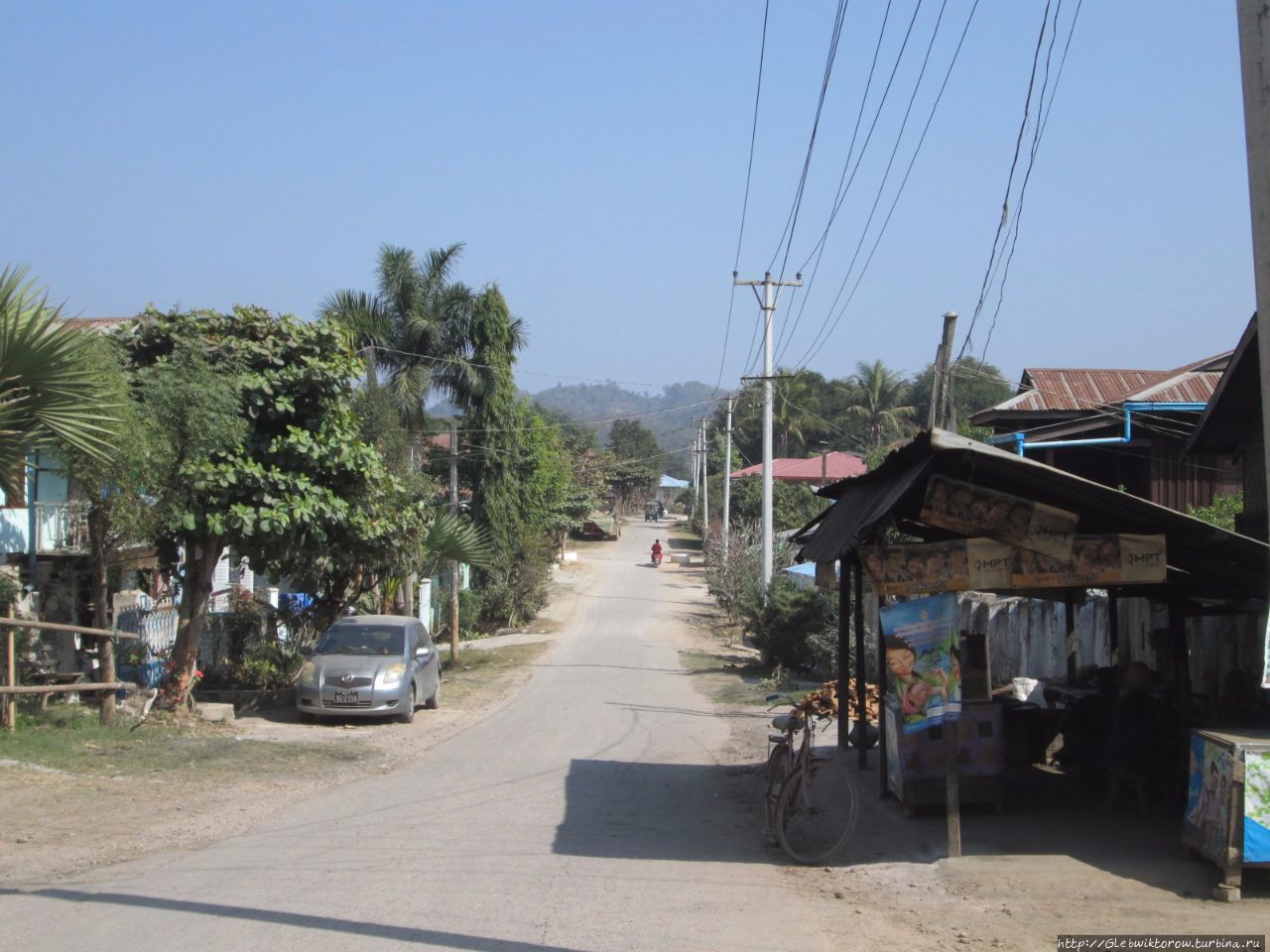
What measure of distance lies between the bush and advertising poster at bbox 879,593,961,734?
1593 cm

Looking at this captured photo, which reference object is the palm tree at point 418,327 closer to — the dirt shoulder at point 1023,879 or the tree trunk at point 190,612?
the tree trunk at point 190,612

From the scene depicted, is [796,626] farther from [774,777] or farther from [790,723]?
[790,723]

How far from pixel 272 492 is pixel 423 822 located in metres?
6.84

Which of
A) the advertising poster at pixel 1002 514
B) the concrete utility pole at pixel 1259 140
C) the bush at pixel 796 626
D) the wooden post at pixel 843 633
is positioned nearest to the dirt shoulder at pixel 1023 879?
the wooden post at pixel 843 633

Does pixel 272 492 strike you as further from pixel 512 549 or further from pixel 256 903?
pixel 512 549

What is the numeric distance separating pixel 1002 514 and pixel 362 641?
13.1 meters

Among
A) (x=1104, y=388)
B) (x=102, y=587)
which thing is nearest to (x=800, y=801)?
(x=102, y=587)

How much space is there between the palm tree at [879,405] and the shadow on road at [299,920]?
69.8m

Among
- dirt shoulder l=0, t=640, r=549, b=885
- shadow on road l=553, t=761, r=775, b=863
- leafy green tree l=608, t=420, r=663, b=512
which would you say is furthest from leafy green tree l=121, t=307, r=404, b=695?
leafy green tree l=608, t=420, r=663, b=512

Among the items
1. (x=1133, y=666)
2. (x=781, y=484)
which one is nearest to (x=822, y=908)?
(x=1133, y=666)

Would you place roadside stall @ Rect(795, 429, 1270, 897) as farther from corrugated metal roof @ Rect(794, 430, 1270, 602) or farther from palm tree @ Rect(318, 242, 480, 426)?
palm tree @ Rect(318, 242, 480, 426)

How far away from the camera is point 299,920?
685 cm

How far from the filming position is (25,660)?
15648mm

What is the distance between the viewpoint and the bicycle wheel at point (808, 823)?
8.87m
